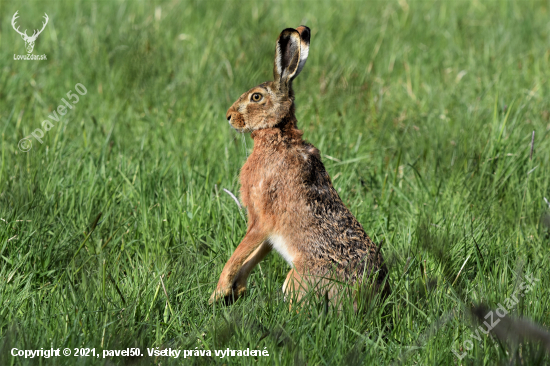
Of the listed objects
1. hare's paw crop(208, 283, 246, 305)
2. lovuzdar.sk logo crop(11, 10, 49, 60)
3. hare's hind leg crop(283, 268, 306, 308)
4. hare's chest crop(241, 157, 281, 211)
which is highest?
lovuzdar.sk logo crop(11, 10, 49, 60)

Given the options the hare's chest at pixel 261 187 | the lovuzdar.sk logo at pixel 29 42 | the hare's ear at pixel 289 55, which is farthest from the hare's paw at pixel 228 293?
the lovuzdar.sk logo at pixel 29 42

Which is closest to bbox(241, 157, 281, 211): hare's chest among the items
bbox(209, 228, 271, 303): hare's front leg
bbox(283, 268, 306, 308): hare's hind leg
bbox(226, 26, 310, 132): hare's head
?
bbox(209, 228, 271, 303): hare's front leg

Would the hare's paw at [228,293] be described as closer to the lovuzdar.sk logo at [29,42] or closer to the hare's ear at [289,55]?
the hare's ear at [289,55]

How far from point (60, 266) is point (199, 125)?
1.99 m

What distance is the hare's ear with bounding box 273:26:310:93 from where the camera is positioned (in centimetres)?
333

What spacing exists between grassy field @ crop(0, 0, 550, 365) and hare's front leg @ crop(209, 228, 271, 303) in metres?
0.13

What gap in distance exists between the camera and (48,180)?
3.93m

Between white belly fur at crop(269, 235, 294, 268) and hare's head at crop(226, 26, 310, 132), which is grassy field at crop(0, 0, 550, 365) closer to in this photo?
white belly fur at crop(269, 235, 294, 268)

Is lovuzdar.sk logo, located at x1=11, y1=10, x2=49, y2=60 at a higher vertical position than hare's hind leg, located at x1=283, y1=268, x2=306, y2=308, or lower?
higher

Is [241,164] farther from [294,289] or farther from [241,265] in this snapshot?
[294,289]

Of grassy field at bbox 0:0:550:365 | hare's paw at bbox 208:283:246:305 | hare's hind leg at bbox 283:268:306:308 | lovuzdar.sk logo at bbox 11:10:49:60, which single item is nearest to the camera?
grassy field at bbox 0:0:550:365

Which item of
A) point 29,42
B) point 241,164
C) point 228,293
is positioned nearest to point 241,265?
point 228,293

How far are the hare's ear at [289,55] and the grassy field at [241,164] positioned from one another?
530 mm

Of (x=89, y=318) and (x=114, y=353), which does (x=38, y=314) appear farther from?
(x=114, y=353)
